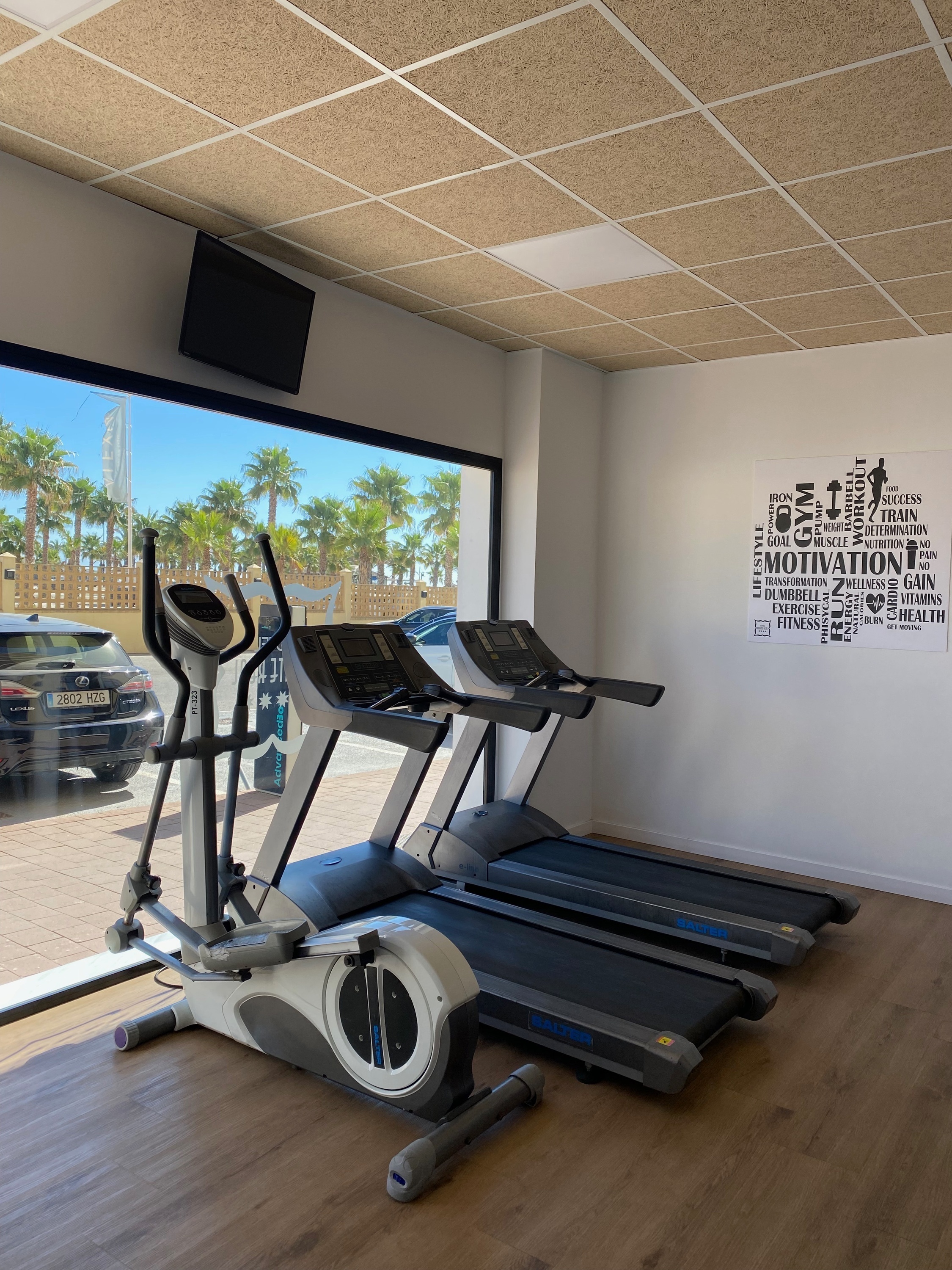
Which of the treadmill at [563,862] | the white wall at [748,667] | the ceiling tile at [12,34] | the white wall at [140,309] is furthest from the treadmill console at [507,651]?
the ceiling tile at [12,34]

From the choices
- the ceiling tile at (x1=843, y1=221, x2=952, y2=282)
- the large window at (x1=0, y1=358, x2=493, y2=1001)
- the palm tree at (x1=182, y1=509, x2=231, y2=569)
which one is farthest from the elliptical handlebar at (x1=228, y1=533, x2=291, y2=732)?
the ceiling tile at (x1=843, y1=221, x2=952, y2=282)

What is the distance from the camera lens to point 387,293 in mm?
4215

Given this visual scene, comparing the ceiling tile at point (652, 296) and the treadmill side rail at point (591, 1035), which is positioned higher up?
the ceiling tile at point (652, 296)

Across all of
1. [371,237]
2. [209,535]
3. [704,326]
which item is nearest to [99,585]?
[209,535]

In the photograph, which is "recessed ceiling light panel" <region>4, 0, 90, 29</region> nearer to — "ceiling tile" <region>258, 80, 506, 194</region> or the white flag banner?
"ceiling tile" <region>258, 80, 506, 194</region>

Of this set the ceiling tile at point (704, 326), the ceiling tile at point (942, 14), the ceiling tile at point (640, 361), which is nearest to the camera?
the ceiling tile at point (942, 14)

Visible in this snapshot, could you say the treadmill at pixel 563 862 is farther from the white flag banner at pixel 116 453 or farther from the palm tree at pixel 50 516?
the palm tree at pixel 50 516

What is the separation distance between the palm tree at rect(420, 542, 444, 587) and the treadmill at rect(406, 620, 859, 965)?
590 mm

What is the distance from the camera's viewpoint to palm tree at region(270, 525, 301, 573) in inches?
158

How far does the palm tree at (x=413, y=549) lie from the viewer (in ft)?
15.6

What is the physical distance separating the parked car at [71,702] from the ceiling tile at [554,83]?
2.10m

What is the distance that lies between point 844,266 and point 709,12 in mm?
1822

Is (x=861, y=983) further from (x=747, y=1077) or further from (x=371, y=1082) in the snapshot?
(x=371, y=1082)

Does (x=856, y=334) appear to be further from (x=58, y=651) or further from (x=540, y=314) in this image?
(x=58, y=651)
